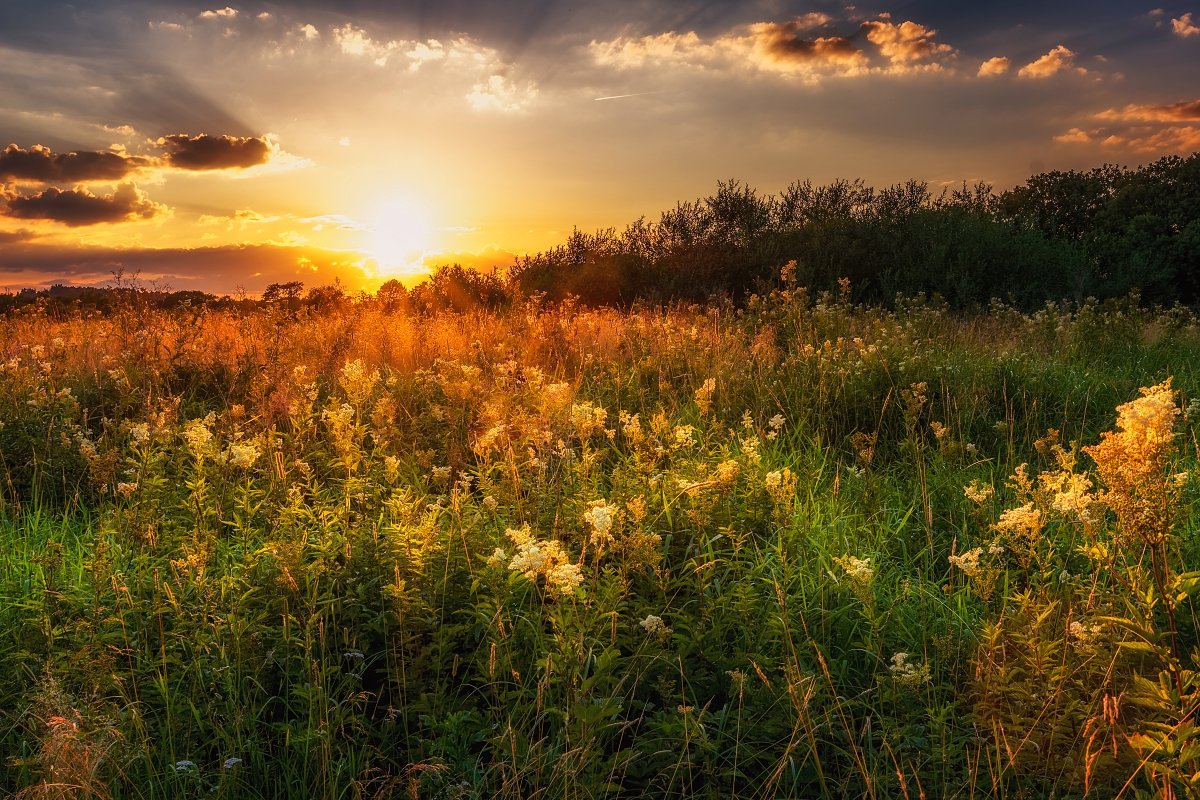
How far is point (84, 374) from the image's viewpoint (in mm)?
7566

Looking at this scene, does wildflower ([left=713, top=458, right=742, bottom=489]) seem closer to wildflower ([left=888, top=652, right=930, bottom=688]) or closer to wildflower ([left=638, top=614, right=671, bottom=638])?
wildflower ([left=638, top=614, right=671, bottom=638])

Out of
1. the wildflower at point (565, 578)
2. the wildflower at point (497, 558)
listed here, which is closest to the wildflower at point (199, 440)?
the wildflower at point (497, 558)

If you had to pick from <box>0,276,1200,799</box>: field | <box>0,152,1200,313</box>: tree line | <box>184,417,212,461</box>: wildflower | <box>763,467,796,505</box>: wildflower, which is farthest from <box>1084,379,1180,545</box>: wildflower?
<box>0,152,1200,313</box>: tree line

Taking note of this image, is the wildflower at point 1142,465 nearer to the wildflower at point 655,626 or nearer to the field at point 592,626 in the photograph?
the field at point 592,626

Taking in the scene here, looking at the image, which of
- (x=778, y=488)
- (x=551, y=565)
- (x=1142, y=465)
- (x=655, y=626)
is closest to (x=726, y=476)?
(x=778, y=488)

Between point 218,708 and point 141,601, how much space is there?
2.25 ft

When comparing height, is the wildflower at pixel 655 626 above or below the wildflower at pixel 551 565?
below

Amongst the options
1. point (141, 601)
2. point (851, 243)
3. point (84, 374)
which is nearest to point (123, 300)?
point (84, 374)

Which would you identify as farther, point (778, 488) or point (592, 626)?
point (778, 488)

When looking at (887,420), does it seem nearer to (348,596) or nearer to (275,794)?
(348,596)


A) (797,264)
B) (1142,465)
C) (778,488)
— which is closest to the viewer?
(1142,465)

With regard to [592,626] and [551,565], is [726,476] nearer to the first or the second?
[592,626]

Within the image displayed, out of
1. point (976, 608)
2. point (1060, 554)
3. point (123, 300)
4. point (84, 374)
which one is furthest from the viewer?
point (123, 300)

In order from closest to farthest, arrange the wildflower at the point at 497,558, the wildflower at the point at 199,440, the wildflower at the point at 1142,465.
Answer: the wildflower at the point at 1142,465 < the wildflower at the point at 497,558 < the wildflower at the point at 199,440
